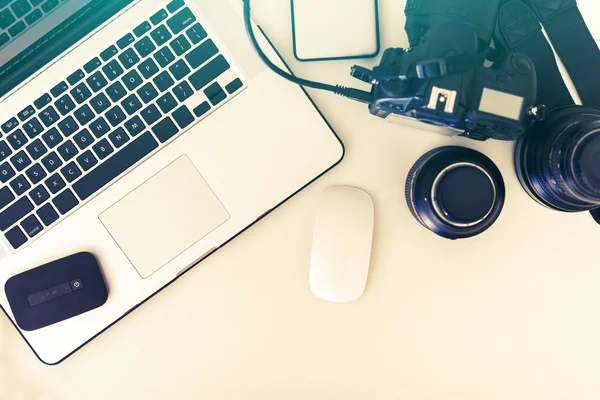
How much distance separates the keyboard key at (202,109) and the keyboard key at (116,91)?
0.08 metres

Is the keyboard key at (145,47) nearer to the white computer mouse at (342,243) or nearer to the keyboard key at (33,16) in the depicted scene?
the keyboard key at (33,16)

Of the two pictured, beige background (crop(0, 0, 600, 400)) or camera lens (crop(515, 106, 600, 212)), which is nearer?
camera lens (crop(515, 106, 600, 212))

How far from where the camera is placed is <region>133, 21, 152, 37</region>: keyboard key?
50 cm

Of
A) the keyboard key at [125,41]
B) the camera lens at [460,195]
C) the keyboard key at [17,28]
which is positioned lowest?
the camera lens at [460,195]

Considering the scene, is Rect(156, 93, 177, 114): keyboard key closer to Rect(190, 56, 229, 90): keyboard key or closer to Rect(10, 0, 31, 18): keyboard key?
Rect(190, 56, 229, 90): keyboard key

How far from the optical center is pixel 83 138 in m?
0.50

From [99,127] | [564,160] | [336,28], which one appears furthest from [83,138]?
[564,160]

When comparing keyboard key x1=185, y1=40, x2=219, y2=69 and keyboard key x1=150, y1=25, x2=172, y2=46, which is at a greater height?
keyboard key x1=150, y1=25, x2=172, y2=46

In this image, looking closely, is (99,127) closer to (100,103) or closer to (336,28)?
(100,103)

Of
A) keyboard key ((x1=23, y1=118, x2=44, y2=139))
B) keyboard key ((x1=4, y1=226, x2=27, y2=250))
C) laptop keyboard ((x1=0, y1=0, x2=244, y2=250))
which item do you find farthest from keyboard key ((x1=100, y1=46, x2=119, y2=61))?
keyboard key ((x1=4, y1=226, x2=27, y2=250))

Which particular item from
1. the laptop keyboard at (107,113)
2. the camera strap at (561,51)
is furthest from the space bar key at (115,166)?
the camera strap at (561,51)

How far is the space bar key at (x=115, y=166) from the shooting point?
50 cm

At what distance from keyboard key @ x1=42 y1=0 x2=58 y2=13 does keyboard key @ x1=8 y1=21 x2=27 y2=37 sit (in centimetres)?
3

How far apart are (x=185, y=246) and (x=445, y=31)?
0.34 m
